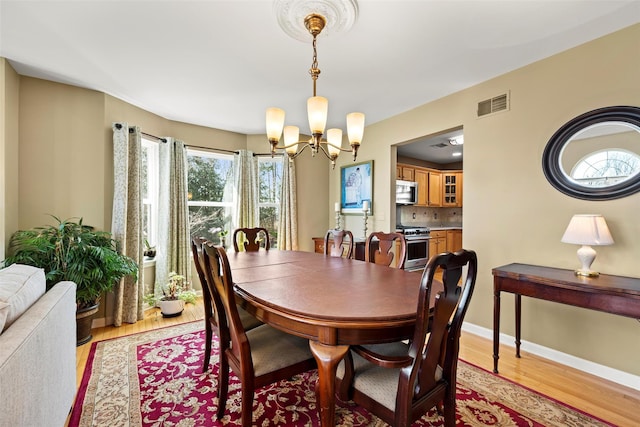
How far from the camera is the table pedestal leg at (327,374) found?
1206 mm

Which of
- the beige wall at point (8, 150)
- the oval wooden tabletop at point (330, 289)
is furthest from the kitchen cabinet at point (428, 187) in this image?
the beige wall at point (8, 150)

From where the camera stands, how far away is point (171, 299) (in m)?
3.46

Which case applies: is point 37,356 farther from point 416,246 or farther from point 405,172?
point 405,172

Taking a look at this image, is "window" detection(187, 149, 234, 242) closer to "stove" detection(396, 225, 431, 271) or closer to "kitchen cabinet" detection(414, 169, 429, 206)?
"stove" detection(396, 225, 431, 271)

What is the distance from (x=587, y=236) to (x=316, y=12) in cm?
239

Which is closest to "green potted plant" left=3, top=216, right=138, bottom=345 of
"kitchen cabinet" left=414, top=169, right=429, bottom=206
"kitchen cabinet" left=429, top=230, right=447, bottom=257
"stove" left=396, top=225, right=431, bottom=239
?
A: "stove" left=396, top=225, right=431, bottom=239

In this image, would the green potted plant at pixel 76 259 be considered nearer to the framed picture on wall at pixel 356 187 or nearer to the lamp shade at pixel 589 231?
the framed picture on wall at pixel 356 187

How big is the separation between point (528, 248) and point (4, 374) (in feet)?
11.0

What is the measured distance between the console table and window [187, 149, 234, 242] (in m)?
3.70

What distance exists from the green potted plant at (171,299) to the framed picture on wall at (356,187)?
8.48ft

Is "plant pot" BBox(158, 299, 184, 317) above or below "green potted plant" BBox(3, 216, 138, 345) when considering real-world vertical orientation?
below

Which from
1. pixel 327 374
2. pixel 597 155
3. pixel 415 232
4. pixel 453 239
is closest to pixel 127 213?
pixel 327 374

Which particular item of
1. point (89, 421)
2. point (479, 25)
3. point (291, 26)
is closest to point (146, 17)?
point (291, 26)

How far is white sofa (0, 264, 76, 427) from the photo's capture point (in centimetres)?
98
